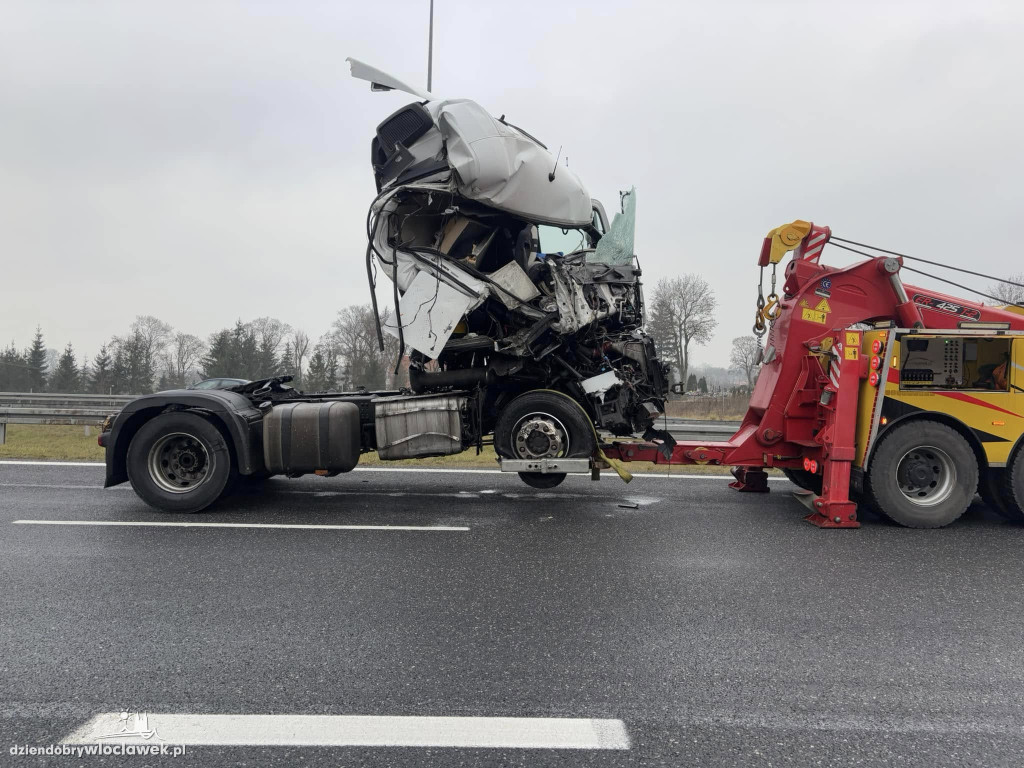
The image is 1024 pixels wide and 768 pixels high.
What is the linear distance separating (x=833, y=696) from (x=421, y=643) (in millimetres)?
1926

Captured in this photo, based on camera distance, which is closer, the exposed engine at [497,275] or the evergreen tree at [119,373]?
the exposed engine at [497,275]

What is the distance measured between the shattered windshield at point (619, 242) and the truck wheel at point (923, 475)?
3.16m

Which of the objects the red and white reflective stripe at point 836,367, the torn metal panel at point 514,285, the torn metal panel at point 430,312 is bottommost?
the red and white reflective stripe at point 836,367

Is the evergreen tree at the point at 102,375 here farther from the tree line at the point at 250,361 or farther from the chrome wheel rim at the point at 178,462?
the chrome wheel rim at the point at 178,462

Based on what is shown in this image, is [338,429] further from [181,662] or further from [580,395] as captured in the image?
[181,662]

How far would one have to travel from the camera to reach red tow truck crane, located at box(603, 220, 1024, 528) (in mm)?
5637

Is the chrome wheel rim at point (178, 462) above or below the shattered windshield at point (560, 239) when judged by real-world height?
below

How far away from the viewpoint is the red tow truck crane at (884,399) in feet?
18.5

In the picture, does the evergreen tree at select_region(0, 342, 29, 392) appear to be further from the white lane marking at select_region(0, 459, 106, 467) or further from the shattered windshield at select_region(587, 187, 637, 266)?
the shattered windshield at select_region(587, 187, 637, 266)

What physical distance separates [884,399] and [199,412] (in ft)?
21.7

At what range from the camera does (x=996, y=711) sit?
2.54 metres

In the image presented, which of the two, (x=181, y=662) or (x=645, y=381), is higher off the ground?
(x=645, y=381)

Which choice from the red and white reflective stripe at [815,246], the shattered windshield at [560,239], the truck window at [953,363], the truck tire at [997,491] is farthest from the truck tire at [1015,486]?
the shattered windshield at [560,239]

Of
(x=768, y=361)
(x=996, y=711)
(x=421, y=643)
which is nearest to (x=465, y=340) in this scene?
(x=768, y=361)
